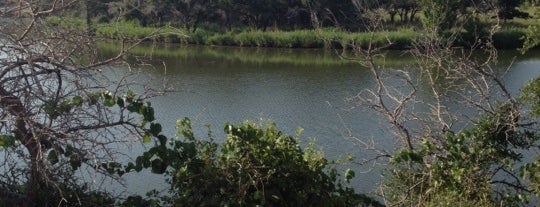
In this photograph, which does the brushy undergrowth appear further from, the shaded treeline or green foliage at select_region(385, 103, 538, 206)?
green foliage at select_region(385, 103, 538, 206)

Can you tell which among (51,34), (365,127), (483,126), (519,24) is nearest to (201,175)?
(51,34)

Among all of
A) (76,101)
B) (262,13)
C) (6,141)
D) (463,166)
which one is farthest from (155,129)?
(262,13)

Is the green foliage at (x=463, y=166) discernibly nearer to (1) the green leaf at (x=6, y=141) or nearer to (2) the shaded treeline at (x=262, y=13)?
(1) the green leaf at (x=6, y=141)

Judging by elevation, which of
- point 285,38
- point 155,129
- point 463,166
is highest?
point 155,129

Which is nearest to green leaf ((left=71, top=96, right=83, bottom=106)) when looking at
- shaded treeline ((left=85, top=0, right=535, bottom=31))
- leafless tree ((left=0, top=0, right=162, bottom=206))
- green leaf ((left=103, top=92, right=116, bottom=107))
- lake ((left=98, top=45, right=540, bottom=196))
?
leafless tree ((left=0, top=0, right=162, bottom=206))

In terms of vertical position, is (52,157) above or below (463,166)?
above

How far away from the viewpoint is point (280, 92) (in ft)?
57.8

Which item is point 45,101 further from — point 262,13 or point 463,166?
point 262,13

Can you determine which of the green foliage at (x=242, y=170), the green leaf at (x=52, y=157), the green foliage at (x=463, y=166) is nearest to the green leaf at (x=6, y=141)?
the green leaf at (x=52, y=157)

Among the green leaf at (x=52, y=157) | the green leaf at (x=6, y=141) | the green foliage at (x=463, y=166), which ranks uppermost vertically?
the green leaf at (x=6, y=141)

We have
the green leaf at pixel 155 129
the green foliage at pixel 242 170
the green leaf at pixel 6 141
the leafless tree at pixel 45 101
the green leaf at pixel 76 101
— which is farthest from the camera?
the green foliage at pixel 242 170

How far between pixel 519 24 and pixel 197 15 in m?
16.5

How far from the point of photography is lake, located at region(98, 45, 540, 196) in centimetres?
1081

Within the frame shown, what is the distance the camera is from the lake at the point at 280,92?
1081 centimetres
